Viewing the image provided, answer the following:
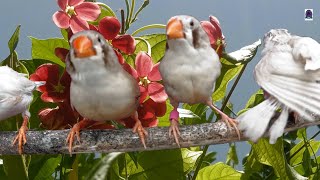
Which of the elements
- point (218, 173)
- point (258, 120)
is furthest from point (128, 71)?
point (218, 173)

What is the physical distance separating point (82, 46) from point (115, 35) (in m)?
0.07

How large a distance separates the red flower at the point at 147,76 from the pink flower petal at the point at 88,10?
48 millimetres

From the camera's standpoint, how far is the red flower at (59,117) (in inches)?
19.6

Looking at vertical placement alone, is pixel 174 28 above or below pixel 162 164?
above

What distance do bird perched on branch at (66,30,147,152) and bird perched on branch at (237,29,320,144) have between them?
0.09m

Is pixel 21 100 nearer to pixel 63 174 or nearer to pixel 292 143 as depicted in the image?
pixel 63 174

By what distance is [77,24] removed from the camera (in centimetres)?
48

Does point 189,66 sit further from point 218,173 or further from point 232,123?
point 218,173

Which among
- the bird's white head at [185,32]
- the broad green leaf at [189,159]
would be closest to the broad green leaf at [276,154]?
the broad green leaf at [189,159]

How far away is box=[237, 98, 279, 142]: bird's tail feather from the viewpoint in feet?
1.44

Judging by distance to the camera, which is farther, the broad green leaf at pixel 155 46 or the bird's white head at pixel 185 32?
the broad green leaf at pixel 155 46

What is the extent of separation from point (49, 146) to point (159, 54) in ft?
0.52

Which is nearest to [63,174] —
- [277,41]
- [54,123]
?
[54,123]

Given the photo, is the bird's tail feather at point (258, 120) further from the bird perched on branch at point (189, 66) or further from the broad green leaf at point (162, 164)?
the broad green leaf at point (162, 164)
